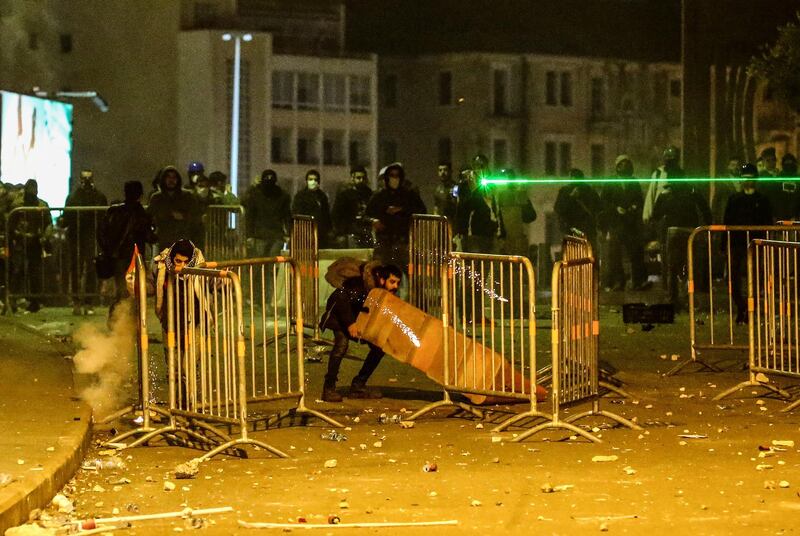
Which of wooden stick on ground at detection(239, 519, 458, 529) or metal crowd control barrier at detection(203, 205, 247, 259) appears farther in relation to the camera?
metal crowd control barrier at detection(203, 205, 247, 259)

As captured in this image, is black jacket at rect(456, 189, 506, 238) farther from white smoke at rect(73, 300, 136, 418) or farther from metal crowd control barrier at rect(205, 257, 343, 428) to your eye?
white smoke at rect(73, 300, 136, 418)

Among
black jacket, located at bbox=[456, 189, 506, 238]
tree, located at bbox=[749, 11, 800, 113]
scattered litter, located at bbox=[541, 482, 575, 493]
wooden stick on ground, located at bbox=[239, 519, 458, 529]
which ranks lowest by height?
wooden stick on ground, located at bbox=[239, 519, 458, 529]

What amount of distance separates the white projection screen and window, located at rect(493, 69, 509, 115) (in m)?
57.0

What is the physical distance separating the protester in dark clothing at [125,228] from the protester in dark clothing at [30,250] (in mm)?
4969

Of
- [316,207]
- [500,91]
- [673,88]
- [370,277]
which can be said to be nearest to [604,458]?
[370,277]

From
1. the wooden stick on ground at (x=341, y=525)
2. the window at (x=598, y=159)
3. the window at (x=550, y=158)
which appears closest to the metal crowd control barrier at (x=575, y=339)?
the wooden stick on ground at (x=341, y=525)

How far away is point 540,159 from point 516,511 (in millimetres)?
82102

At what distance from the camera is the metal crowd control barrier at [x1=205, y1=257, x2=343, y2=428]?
39.6ft

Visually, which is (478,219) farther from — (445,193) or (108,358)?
(108,358)

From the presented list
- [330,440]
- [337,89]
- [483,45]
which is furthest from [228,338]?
[337,89]

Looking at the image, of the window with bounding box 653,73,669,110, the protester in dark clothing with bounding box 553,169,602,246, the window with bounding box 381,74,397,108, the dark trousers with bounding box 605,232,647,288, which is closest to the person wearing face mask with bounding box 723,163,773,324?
the dark trousers with bounding box 605,232,647,288

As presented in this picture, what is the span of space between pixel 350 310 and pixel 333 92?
267 feet

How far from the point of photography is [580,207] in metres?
23.3

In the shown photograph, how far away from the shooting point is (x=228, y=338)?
452 inches
